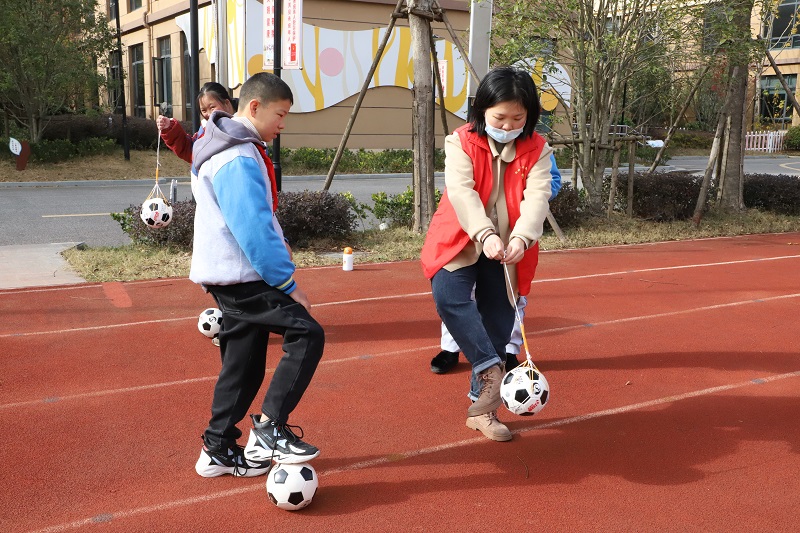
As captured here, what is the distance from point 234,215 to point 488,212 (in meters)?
1.36

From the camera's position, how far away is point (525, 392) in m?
3.51

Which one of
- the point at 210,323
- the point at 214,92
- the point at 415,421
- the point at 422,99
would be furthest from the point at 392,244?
the point at 415,421

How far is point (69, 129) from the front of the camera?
2342cm

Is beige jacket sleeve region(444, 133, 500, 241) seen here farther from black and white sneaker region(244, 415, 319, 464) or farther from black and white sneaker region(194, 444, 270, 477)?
black and white sneaker region(194, 444, 270, 477)

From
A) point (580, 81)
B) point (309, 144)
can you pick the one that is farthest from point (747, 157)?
point (580, 81)

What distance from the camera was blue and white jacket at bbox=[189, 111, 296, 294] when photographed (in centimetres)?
316

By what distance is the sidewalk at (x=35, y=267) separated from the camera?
775 centimetres

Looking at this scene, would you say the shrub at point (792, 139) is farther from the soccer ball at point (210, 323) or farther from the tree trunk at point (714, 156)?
the soccer ball at point (210, 323)

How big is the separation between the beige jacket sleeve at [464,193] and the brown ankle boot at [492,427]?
976mm

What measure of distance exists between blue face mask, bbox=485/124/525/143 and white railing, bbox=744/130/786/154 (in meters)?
35.5

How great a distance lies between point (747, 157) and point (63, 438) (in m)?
33.0

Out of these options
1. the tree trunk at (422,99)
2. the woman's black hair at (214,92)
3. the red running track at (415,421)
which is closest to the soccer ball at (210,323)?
the red running track at (415,421)

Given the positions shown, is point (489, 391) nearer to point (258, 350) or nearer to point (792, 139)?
point (258, 350)

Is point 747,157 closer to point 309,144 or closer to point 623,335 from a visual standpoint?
point 309,144
